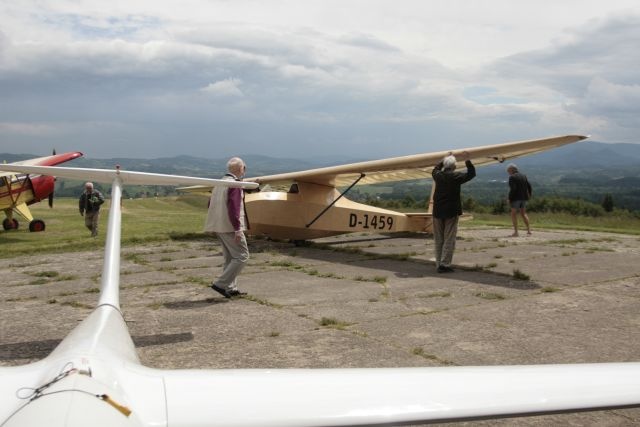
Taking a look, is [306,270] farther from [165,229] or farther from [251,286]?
[165,229]

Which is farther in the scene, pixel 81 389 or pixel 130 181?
pixel 130 181

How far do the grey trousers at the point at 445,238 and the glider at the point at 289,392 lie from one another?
6.23 m

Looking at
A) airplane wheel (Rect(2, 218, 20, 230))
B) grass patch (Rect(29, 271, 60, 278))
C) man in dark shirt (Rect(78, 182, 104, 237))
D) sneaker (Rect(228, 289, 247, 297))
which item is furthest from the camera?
airplane wheel (Rect(2, 218, 20, 230))

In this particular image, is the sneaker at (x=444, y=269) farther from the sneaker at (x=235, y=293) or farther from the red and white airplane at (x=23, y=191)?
the red and white airplane at (x=23, y=191)

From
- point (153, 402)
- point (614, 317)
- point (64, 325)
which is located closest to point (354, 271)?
point (614, 317)

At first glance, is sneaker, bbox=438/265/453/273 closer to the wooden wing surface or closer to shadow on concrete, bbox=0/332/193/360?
the wooden wing surface

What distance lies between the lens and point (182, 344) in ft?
16.3

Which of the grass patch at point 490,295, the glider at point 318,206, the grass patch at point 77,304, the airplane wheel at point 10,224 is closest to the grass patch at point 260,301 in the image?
the grass patch at point 77,304

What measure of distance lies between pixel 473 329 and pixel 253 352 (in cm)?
220

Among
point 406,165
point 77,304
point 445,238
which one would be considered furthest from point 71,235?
point 445,238

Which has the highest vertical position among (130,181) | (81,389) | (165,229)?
(130,181)

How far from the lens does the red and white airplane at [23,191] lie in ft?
58.5

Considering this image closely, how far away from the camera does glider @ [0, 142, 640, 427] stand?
6.87ft

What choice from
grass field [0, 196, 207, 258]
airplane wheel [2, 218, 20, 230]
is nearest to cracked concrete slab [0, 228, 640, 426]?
grass field [0, 196, 207, 258]
